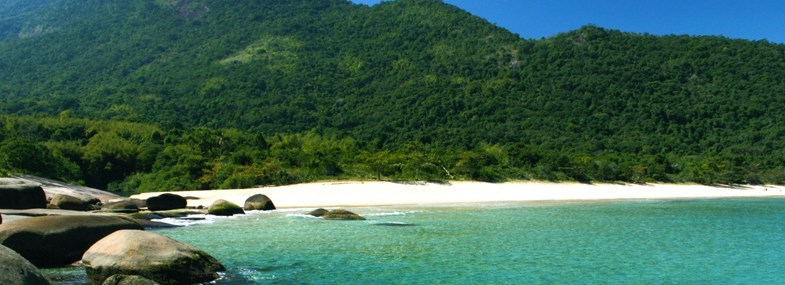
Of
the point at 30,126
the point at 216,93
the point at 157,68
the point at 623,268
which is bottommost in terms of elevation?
the point at 623,268

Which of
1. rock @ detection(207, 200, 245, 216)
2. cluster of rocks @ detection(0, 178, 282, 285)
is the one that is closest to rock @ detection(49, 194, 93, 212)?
→ rock @ detection(207, 200, 245, 216)

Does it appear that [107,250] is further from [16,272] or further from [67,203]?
[67,203]

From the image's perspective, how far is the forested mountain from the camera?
60.7 metres

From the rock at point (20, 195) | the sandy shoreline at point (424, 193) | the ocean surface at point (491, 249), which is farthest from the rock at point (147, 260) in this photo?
the sandy shoreline at point (424, 193)

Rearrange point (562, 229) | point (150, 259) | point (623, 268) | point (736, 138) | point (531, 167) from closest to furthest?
point (150, 259)
point (623, 268)
point (562, 229)
point (531, 167)
point (736, 138)

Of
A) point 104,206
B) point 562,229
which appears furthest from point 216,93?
point 562,229

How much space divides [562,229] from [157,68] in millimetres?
153068

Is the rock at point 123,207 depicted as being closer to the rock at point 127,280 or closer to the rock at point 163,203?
the rock at point 163,203

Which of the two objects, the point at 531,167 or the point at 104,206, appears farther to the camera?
the point at 531,167

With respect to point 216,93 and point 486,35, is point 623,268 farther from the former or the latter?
point 486,35

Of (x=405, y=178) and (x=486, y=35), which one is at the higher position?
(x=486, y=35)

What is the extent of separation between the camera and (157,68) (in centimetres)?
15500

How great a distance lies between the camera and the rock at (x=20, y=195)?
18.7 m

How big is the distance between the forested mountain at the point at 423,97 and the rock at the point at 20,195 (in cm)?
2559
